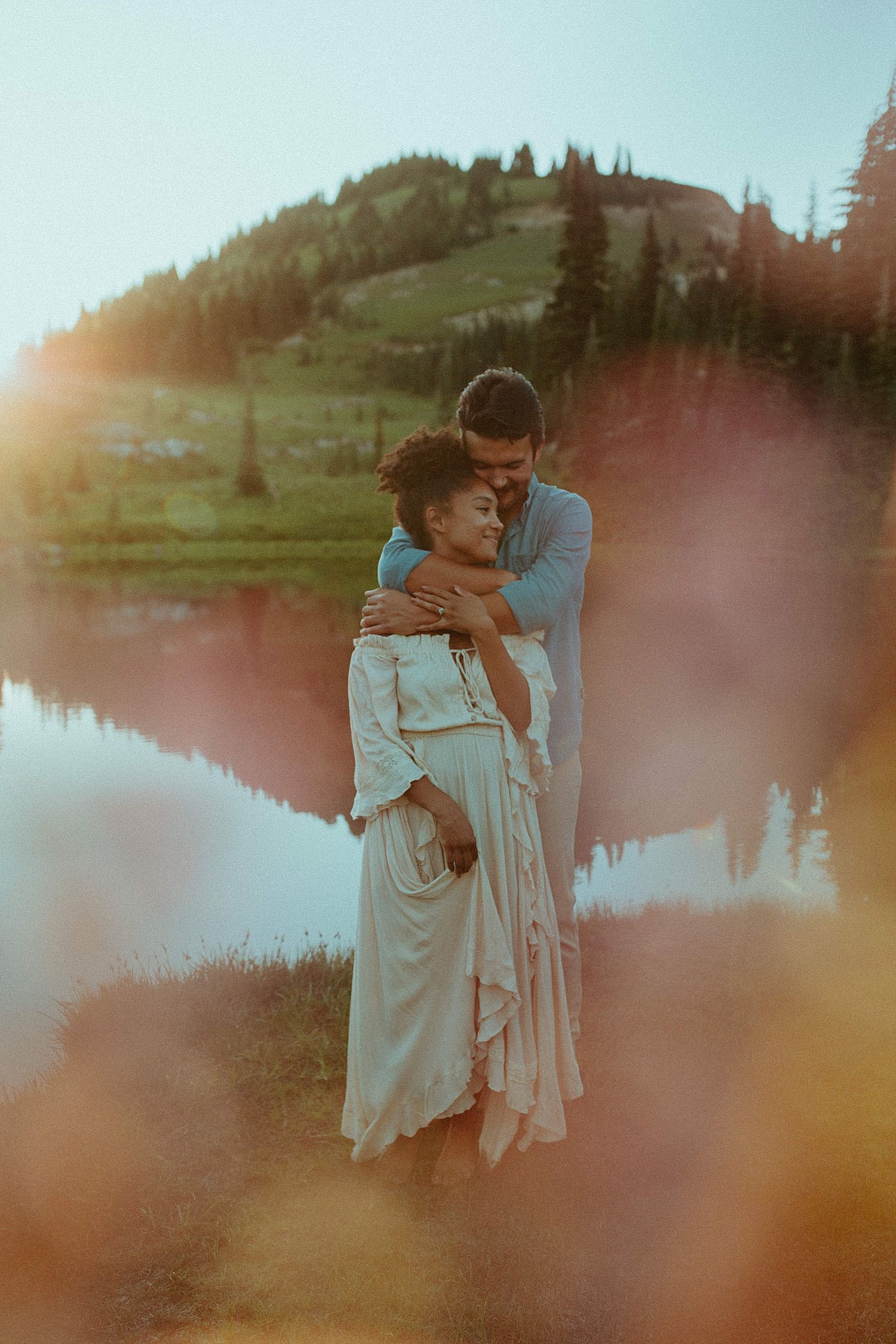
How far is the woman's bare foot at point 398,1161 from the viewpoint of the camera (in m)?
3.98

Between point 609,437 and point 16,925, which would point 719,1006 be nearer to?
point 16,925

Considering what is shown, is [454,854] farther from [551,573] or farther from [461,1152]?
[461,1152]

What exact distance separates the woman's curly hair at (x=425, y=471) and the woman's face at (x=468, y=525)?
0.03 m

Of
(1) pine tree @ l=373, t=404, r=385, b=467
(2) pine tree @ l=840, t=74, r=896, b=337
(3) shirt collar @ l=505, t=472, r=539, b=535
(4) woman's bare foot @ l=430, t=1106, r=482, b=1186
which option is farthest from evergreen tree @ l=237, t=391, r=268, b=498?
(4) woman's bare foot @ l=430, t=1106, r=482, b=1186

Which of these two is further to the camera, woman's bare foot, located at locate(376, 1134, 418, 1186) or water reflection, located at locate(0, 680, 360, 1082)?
water reflection, located at locate(0, 680, 360, 1082)

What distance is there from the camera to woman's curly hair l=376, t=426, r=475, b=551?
145 inches

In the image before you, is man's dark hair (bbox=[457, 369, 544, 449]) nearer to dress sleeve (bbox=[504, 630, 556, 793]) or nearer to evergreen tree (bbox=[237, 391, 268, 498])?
dress sleeve (bbox=[504, 630, 556, 793])

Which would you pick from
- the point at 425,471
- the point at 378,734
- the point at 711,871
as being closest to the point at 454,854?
the point at 378,734

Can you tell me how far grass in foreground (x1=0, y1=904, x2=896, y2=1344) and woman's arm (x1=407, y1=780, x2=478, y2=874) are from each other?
4.61 ft

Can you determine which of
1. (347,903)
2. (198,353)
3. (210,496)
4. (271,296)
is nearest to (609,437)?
(210,496)

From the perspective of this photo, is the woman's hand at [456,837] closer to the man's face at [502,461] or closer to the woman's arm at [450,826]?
the woman's arm at [450,826]

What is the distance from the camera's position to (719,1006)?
17.7 ft

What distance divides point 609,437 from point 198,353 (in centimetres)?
9398

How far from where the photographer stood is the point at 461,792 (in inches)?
145
